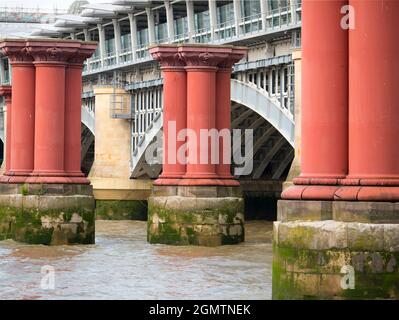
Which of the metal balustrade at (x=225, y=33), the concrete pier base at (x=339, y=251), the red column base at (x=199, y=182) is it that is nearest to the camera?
the concrete pier base at (x=339, y=251)

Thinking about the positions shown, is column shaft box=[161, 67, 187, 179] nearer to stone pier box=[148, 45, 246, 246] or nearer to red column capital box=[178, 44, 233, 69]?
stone pier box=[148, 45, 246, 246]

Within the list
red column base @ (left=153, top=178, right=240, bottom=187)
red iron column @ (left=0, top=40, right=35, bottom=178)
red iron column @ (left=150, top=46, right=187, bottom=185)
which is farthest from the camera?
red iron column @ (left=150, top=46, right=187, bottom=185)

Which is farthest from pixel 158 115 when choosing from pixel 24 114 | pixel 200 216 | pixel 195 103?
pixel 200 216

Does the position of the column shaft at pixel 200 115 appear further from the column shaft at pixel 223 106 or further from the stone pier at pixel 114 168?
the stone pier at pixel 114 168

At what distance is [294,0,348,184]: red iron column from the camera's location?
1962 cm

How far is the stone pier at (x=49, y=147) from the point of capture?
128ft

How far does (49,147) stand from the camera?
39.3 meters

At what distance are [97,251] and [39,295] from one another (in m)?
11.6

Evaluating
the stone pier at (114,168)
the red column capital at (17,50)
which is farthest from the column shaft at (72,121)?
the stone pier at (114,168)

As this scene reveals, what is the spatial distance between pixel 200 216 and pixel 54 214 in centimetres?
418

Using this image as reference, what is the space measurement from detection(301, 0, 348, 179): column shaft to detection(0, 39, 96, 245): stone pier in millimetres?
19830

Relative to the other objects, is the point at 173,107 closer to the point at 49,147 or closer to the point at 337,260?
the point at 49,147

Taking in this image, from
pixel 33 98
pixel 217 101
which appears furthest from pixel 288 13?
pixel 33 98

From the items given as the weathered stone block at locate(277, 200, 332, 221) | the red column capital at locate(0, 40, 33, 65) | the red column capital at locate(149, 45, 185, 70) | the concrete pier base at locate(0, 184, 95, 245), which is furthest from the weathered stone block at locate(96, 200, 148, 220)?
the weathered stone block at locate(277, 200, 332, 221)
